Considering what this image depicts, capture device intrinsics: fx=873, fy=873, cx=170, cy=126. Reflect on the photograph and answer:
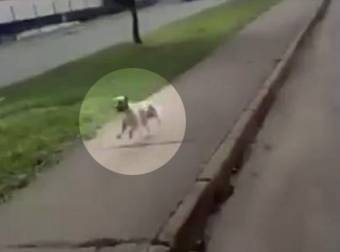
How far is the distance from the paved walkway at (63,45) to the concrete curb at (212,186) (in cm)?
791

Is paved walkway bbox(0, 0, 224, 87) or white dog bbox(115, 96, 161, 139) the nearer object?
white dog bbox(115, 96, 161, 139)

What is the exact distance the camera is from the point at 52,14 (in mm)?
35312

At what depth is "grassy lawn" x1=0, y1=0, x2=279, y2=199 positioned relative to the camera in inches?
317

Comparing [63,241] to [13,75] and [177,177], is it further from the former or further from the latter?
[13,75]

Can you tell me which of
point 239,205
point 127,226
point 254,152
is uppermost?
point 127,226

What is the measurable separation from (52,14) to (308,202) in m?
29.4

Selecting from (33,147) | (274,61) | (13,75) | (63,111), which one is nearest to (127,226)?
(33,147)

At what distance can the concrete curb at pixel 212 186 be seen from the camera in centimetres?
546

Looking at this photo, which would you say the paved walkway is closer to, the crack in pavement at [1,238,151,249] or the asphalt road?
the asphalt road

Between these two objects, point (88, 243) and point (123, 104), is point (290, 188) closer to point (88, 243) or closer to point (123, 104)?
point (123, 104)
